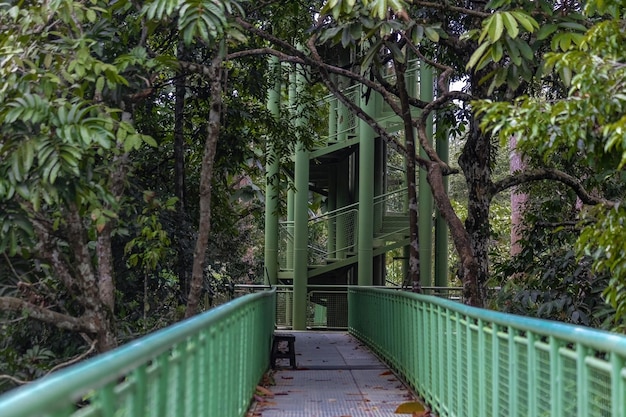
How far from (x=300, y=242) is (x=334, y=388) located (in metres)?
10.1

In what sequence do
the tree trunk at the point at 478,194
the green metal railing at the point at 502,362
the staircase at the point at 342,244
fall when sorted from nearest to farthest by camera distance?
the green metal railing at the point at 502,362 → the tree trunk at the point at 478,194 → the staircase at the point at 342,244

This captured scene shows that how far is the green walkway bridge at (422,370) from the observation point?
2.44 m

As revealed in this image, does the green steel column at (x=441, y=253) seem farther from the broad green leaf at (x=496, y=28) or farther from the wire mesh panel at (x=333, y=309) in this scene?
the broad green leaf at (x=496, y=28)

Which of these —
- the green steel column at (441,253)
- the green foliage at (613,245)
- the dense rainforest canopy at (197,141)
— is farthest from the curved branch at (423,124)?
the green steel column at (441,253)

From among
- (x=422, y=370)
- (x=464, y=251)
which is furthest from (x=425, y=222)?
(x=422, y=370)

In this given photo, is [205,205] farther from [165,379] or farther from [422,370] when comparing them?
[165,379]

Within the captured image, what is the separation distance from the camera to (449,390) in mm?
6719

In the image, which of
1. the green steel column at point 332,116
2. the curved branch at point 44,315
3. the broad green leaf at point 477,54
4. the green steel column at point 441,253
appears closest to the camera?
the curved branch at point 44,315

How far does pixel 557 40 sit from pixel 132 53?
3958 millimetres

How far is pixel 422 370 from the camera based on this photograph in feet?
27.1

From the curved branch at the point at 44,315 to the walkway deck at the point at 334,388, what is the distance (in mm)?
1855

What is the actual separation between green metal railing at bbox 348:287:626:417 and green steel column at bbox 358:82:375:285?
343 inches

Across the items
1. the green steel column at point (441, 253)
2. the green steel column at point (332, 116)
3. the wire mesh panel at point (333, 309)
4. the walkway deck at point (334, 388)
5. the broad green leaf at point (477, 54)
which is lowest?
the walkway deck at point (334, 388)

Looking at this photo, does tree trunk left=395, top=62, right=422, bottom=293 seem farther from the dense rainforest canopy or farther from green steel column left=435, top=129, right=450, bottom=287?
green steel column left=435, top=129, right=450, bottom=287
